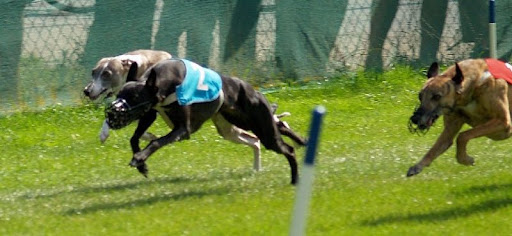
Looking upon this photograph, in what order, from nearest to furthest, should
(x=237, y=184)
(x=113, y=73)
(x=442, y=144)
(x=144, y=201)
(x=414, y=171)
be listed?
(x=144, y=201) < (x=414, y=171) < (x=442, y=144) < (x=237, y=184) < (x=113, y=73)

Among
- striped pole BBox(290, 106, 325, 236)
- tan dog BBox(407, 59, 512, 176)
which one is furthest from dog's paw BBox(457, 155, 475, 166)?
striped pole BBox(290, 106, 325, 236)

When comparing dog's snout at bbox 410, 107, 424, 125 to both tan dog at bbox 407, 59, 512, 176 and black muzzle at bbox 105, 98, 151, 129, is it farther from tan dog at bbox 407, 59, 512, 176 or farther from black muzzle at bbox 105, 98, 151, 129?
black muzzle at bbox 105, 98, 151, 129

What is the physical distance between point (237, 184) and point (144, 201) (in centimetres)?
105

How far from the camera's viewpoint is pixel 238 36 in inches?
545

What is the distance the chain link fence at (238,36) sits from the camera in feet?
42.2

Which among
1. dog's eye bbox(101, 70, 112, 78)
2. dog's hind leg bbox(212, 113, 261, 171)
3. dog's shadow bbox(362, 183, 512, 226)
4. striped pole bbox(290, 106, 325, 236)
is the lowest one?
dog's hind leg bbox(212, 113, 261, 171)

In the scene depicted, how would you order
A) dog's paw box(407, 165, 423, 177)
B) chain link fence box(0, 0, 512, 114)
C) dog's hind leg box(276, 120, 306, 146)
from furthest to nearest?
chain link fence box(0, 0, 512, 114), dog's hind leg box(276, 120, 306, 146), dog's paw box(407, 165, 423, 177)

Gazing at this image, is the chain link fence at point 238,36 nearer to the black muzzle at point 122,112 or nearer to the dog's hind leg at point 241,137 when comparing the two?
the dog's hind leg at point 241,137

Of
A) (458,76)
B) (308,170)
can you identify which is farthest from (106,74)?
(308,170)

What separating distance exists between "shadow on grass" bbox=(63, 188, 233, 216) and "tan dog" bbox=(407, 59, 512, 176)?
160 centimetres

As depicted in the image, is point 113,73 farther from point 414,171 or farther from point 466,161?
point 466,161

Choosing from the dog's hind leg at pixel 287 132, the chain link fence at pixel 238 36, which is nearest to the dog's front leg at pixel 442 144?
the dog's hind leg at pixel 287 132

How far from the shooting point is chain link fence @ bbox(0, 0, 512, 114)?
12.9 m

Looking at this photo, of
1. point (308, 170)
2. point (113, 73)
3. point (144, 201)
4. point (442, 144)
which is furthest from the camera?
point (113, 73)
